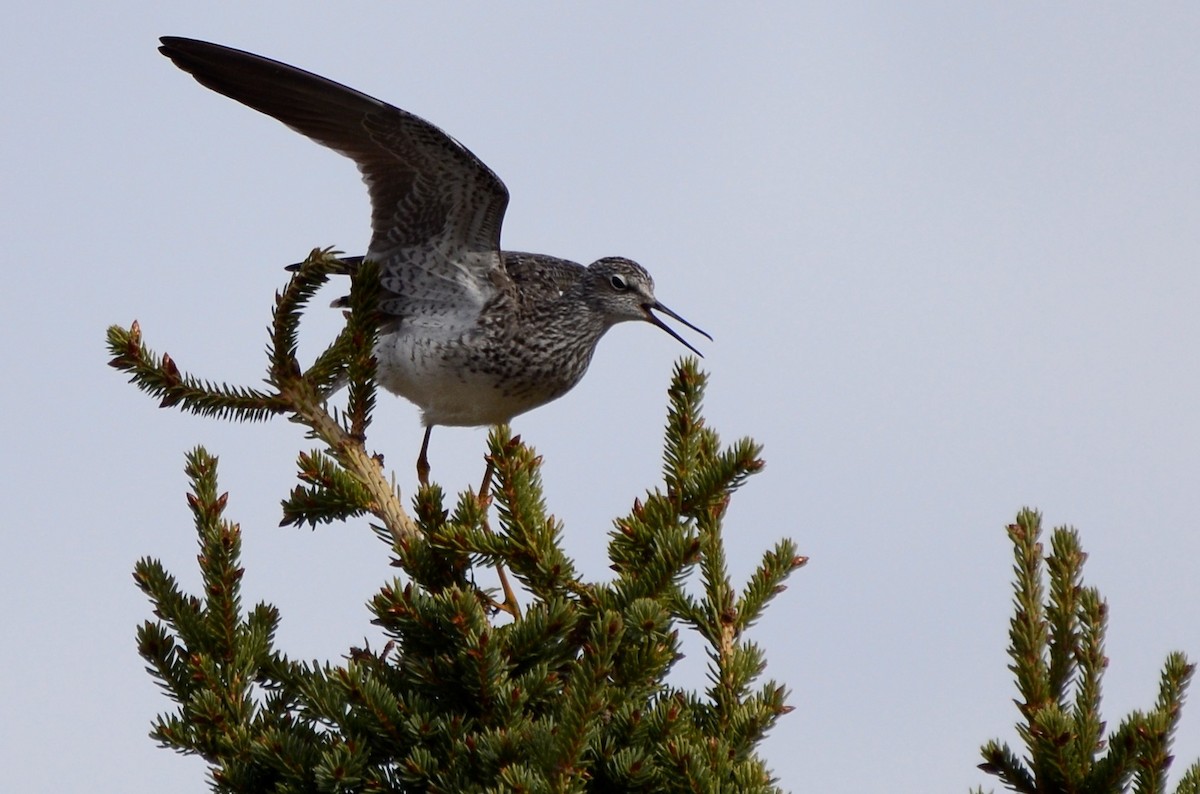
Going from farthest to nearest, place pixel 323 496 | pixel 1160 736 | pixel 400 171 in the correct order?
1. pixel 400 171
2. pixel 323 496
3. pixel 1160 736

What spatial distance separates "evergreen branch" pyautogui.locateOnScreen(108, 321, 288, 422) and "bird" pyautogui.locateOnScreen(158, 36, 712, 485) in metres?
2.71

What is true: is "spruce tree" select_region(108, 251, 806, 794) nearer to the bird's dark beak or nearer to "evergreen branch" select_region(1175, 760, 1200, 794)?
"evergreen branch" select_region(1175, 760, 1200, 794)

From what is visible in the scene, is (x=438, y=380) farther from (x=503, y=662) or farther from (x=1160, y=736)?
(x=1160, y=736)

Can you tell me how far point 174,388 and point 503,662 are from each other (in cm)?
184

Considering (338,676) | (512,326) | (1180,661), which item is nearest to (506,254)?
(512,326)

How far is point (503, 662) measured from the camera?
3850 millimetres

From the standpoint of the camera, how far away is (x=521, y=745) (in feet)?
11.6

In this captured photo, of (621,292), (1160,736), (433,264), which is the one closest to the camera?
(1160,736)

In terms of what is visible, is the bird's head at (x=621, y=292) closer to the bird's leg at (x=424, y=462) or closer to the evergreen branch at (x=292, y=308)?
the bird's leg at (x=424, y=462)

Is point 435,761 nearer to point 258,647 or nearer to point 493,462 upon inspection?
point 258,647

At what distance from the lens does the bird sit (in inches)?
288

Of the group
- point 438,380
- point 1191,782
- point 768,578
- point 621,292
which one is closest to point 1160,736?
point 1191,782

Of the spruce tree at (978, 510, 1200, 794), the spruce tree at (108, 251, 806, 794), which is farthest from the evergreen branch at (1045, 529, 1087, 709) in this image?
the spruce tree at (108, 251, 806, 794)

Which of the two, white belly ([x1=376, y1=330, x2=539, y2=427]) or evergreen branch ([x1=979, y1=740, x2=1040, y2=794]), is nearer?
Result: evergreen branch ([x1=979, y1=740, x2=1040, y2=794])
